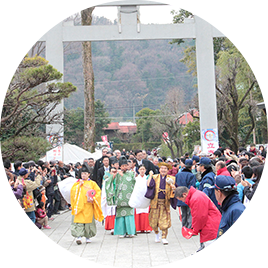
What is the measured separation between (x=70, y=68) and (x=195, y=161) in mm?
57742

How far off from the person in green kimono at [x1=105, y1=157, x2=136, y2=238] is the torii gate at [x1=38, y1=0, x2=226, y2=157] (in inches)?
317

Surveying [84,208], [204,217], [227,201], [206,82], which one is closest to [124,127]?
[206,82]

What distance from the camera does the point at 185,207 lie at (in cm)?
739

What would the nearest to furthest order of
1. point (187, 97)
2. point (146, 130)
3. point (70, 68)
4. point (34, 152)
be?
point (34, 152) < point (146, 130) < point (187, 97) < point (70, 68)

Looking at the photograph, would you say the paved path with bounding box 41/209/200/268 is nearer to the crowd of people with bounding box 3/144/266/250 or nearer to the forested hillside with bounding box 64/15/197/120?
the crowd of people with bounding box 3/144/266/250

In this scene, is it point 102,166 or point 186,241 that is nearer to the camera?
point 186,241

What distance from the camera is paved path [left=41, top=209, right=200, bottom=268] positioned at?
5.80 meters

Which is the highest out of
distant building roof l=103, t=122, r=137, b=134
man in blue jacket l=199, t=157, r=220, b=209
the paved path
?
distant building roof l=103, t=122, r=137, b=134

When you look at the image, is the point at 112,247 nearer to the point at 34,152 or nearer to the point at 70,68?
the point at 34,152

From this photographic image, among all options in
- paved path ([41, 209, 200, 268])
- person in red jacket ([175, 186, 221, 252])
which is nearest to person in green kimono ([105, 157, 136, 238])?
paved path ([41, 209, 200, 268])

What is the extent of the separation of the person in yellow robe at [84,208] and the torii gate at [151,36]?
831cm

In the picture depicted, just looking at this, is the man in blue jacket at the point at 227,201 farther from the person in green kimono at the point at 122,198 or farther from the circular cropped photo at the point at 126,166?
the person in green kimono at the point at 122,198

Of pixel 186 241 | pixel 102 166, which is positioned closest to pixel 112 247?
pixel 186 241

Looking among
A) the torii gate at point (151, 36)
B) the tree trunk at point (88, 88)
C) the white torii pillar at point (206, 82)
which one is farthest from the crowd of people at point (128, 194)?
the tree trunk at point (88, 88)
